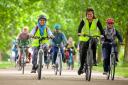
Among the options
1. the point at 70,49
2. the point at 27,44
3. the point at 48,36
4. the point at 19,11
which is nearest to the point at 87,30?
the point at 48,36

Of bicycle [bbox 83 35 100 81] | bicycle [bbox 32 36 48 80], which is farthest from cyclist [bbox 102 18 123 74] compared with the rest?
bicycle [bbox 32 36 48 80]

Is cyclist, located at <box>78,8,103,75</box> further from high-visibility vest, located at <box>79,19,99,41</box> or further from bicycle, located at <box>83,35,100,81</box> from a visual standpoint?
bicycle, located at <box>83,35,100,81</box>

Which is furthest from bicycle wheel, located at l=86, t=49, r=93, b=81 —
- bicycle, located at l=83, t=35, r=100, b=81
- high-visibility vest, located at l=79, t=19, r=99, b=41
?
high-visibility vest, located at l=79, t=19, r=99, b=41

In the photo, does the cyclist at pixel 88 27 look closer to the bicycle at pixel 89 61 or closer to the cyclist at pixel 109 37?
the bicycle at pixel 89 61

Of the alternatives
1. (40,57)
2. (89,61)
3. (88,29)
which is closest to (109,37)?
(88,29)

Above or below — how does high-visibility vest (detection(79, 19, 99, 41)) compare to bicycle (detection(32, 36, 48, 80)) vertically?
above

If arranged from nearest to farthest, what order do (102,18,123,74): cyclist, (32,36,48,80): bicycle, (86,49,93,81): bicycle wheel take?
(86,49,93,81): bicycle wheel < (32,36,48,80): bicycle < (102,18,123,74): cyclist

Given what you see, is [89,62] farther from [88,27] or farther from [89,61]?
[88,27]

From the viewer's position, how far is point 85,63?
1823cm

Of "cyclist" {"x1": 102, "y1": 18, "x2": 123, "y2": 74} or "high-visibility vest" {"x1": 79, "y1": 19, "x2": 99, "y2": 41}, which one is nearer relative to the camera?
"high-visibility vest" {"x1": 79, "y1": 19, "x2": 99, "y2": 41}

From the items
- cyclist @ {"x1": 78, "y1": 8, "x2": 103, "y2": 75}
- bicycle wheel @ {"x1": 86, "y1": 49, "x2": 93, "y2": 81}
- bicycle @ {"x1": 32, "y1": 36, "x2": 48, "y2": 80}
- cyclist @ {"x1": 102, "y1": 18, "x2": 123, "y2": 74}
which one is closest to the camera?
bicycle wheel @ {"x1": 86, "y1": 49, "x2": 93, "y2": 81}

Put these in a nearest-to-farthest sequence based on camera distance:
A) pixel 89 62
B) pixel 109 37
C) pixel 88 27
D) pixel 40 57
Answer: pixel 89 62
pixel 88 27
pixel 40 57
pixel 109 37

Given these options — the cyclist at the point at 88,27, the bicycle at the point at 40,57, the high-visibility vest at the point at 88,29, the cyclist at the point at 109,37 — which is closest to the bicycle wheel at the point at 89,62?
the cyclist at the point at 88,27

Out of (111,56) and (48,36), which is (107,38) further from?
(48,36)
